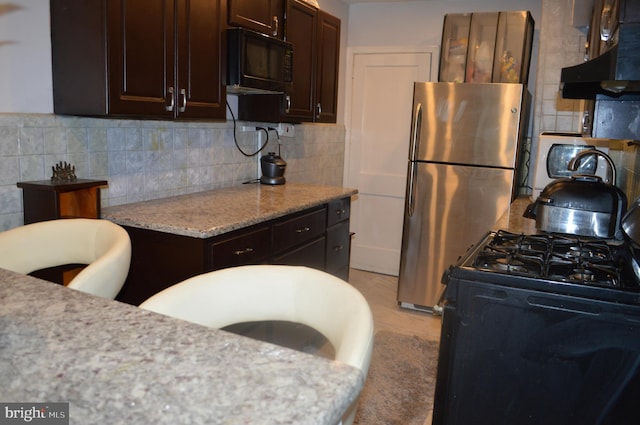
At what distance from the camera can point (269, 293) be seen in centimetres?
110

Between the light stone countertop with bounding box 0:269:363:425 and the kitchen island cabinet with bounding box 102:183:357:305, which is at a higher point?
the light stone countertop with bounding box 0:269:363:425

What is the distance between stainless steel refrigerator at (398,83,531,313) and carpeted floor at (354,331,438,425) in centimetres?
67

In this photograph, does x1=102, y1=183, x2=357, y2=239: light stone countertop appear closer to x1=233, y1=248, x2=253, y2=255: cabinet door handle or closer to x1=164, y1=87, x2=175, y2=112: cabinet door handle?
x1=233, y1=248, x2=253, y2=255: cabinet door handle

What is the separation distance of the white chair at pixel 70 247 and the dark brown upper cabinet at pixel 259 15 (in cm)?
163

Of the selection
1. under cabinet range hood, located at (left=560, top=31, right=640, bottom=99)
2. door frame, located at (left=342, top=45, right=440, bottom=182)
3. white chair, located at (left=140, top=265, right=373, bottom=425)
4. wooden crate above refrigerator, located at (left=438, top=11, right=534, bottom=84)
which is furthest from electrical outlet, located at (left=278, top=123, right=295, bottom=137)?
white chair, located at (left=140, top=265, right=373, bottom=425)

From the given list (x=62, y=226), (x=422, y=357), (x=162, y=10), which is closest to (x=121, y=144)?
(x=162, y=10)

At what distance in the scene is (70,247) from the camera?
4.90ft

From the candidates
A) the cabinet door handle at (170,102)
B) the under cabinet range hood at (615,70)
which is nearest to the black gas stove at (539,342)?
the under cabinet range hood at (615,70)

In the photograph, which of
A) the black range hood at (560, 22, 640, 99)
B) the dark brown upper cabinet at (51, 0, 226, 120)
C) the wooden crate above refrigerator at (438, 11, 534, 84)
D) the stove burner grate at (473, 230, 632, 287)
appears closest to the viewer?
the black range hood at (560, 22, 640, 99)

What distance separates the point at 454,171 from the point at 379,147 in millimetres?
1186

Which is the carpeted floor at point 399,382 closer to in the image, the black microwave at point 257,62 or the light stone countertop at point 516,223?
the light stone countertop at point 516,223

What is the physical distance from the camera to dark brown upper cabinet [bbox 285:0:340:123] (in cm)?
332

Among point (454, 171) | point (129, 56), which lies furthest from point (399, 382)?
point (129, 56)

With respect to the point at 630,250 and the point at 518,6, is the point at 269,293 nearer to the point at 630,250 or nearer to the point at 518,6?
the point at 630,250
